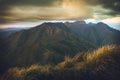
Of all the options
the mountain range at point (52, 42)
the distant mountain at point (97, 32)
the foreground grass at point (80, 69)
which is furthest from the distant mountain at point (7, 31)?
the distant mountain at point (97, 32)

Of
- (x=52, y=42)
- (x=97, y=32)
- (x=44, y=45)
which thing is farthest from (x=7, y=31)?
(x=97, y=32)

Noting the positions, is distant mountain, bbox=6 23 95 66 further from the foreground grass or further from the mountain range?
the foreground grass

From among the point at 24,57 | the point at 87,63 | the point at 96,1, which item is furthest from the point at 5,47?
the point at 96,1

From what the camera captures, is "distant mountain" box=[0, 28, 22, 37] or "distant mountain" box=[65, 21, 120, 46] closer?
"distant mountain" box=[0, 28, 22, 37]

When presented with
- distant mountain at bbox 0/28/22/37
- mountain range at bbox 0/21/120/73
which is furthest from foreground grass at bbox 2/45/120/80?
distant mountain at bbox 0/28/22/37

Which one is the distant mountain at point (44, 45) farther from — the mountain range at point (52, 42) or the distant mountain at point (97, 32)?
the distant mountain at point (97, 32)

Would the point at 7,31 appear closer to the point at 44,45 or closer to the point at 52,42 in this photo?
the point at 44,45

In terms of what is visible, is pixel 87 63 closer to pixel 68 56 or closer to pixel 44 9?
pixel 68 56
